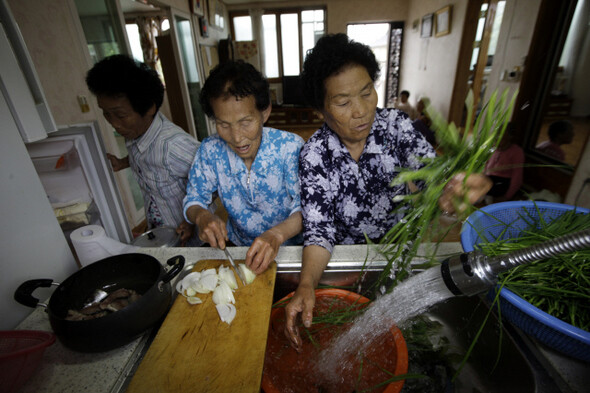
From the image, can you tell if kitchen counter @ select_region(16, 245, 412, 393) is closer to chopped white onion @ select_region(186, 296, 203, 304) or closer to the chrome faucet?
chopped white onion @ select_region(186, 296, 203, 304)

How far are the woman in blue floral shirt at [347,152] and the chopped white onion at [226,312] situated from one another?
299mm

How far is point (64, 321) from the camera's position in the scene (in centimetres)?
70

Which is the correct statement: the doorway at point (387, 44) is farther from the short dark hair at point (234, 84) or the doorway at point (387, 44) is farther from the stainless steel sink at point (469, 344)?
the stainless steel sink at point (469, 344)

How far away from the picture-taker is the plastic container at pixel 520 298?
1.94 ft

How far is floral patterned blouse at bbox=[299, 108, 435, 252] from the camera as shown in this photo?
1.28 meters

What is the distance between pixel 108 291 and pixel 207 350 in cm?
42

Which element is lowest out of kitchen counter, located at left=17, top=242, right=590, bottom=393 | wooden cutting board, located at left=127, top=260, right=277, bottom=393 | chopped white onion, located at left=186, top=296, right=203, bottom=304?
kitchen counter, located at left=17, top=242, right=590, bottom=393

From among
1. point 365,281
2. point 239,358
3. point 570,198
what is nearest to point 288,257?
point 365,281

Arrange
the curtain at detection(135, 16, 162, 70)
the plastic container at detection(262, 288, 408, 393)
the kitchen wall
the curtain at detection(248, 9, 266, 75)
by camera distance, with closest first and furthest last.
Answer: the plastic container at detection(262, 288, 408, 393) → the kitchen wall → the curtain at detection(135, 16, 162, 70) → the curtain at detection(248, 9, 266, 75)

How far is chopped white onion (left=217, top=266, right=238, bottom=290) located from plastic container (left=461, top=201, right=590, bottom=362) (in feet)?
2.48

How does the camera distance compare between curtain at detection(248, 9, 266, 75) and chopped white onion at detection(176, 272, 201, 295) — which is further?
curtain at detection(248, 9, 266, 75)

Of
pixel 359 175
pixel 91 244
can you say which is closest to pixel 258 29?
pixel 359 175

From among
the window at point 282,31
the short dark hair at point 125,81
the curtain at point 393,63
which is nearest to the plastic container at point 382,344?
the short dark hair at point 125,81

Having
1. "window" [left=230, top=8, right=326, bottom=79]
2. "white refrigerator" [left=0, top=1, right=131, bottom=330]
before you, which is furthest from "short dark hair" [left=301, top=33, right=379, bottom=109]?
"window" [left=230, top=8, right=326, bottom=79]
